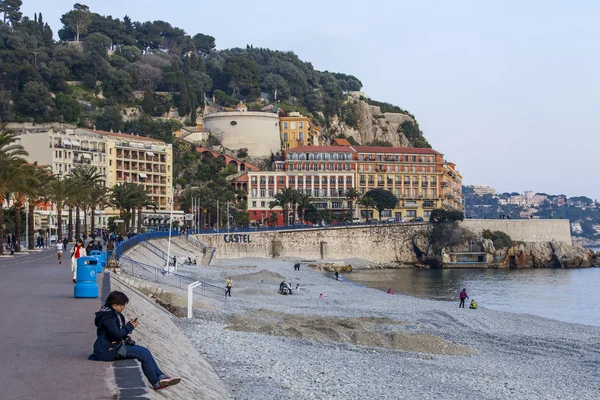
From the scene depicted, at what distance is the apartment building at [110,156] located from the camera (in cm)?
12012

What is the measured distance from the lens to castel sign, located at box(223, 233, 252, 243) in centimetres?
9965

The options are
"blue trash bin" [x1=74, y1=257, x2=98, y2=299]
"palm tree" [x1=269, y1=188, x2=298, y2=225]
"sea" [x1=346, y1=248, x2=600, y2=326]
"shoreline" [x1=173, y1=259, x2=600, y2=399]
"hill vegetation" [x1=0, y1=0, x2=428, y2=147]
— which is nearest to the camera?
"shoreline" [x1=173, y1=259, x2=600, y2=399]

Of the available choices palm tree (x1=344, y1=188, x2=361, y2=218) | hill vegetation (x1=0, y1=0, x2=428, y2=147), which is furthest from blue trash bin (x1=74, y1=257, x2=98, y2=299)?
hill vegetation (x1=0, y1=0, x2=428, y2=147)

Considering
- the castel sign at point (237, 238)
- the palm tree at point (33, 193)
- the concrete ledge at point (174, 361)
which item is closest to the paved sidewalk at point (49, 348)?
the concrete ledge at point (174, 361)

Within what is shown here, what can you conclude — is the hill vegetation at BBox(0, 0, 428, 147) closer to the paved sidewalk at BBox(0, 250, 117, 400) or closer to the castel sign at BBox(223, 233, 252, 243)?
the castel sign at BBox(223, 233, 252, 243)

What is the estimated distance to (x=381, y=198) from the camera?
130 metres

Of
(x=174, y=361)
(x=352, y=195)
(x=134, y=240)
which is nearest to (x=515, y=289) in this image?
(x=134, y=240)

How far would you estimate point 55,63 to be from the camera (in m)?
163

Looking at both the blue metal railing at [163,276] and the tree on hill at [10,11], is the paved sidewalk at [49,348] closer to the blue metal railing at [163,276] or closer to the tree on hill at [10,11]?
the blue metal railing at [163,276]

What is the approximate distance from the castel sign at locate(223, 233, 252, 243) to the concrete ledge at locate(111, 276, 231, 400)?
77577 millimetres

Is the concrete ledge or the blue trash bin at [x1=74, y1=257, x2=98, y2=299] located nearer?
the concrete ledge

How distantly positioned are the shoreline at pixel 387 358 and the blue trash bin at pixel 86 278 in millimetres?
2723

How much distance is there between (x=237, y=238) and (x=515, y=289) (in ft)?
129

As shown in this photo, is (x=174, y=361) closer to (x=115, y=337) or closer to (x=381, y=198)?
(x=115, y=337)
